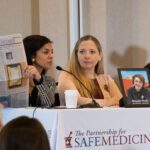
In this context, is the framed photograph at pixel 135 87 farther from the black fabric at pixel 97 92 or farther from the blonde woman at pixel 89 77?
the black fabric at pixel 97 92

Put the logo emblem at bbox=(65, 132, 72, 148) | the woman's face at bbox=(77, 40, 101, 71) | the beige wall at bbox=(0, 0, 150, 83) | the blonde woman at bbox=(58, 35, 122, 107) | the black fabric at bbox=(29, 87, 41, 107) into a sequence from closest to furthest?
the logo emblem at bbox=(65, 132, 72, 148), the black fabric at bbox=(29, 87, 41, 107), the blonde woman at bbox=(58, 35, 122, 107), the woman's face at bbox=(77, 40, 101, 71), the beige wall at bbox=(0, 0, 150, 83)

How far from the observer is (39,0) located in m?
4.30

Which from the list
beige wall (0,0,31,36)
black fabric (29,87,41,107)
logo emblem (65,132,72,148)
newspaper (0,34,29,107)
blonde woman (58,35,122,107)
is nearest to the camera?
logo emblem (65,132,72,148)

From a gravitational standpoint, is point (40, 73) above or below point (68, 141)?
above

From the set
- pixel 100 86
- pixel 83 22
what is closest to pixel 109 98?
pixel 100 86

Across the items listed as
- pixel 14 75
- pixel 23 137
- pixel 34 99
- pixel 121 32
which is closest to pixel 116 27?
pixel 121 32

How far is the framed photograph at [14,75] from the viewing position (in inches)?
80.3

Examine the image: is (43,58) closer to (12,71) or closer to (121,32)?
(12,71)

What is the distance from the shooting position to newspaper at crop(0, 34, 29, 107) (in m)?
2.03

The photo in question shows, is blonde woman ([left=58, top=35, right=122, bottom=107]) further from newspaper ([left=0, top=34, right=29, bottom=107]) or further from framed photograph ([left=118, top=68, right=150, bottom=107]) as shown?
newspaper ([left=0, top=34, right=29, bottom=107])

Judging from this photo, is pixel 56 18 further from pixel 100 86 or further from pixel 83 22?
pixel 100 86

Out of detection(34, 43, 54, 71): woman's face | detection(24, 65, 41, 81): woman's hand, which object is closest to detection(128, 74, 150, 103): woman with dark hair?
detection(24, 65, 41, 81): woman's hand

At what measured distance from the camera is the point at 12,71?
2053mm

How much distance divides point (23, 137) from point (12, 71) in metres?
1.01
